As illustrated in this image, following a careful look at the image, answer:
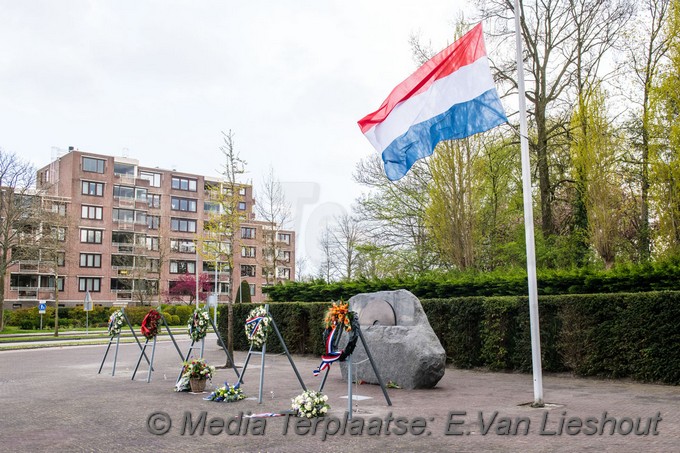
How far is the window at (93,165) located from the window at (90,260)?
9.77 metres

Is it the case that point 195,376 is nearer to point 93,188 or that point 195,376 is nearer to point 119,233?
point 93,188

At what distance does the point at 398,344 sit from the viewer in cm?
1420

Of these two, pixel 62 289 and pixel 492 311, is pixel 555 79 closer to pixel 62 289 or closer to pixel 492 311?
pixel 492 311

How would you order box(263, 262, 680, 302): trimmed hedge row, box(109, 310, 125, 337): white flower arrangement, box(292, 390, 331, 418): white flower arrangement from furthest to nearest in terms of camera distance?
box(109, 310, 125, 337): white flower arrangement, box(263, 262, 680, 302): trimmed hedge row, box(292, 390, 331, 418): white flower arrangement

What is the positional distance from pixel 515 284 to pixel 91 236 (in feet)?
208

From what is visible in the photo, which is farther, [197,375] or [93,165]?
[93,165]

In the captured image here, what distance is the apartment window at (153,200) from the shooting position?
→ 260 ft

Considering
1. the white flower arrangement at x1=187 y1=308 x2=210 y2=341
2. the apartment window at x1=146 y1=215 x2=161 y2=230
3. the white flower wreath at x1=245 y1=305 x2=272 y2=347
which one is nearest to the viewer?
the white flower wreath at x1=245 y1=305 x2=272 y2=347

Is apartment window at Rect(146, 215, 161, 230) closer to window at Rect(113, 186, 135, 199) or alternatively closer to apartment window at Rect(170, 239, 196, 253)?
apartment window at Rect(170, 239, 196, 253)

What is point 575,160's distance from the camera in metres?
24.2

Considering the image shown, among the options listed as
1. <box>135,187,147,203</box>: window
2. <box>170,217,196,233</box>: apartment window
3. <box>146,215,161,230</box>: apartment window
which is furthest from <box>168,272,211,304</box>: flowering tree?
<box>135,187,147,203</box>: window

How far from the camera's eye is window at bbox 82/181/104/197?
235ft

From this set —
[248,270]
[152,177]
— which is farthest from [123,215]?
[248,270]

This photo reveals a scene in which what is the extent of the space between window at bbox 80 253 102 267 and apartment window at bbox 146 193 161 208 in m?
9.91
